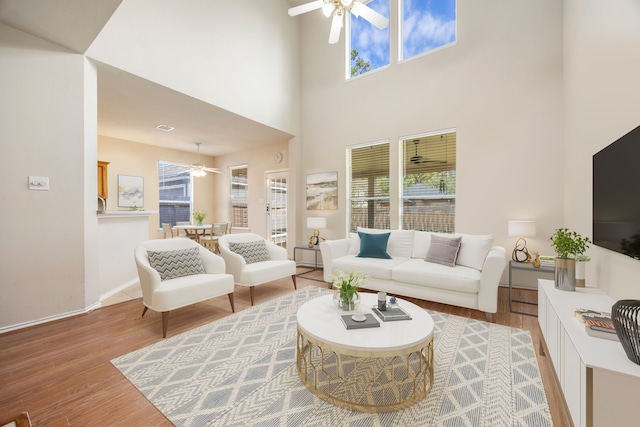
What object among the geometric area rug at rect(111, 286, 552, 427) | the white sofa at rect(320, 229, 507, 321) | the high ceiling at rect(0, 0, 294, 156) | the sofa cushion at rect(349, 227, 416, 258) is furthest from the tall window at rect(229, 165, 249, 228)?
the geometric area rug at rect(111, 286, 552, 427)

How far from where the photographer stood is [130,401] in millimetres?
1685

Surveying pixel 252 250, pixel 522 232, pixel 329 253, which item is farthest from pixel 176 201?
pixel 522 232

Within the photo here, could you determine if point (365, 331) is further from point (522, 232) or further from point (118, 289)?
point (118, 289)

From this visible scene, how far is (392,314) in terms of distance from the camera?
203 centimetres

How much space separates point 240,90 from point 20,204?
10.7 feet

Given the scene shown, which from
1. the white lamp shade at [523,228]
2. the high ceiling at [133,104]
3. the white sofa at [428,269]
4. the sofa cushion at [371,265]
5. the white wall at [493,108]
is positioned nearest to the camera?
the high ceiling at [133,104]

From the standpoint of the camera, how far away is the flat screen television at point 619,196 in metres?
1.52

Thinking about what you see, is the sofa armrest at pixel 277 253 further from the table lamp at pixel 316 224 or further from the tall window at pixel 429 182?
the tall window at pixel 429 182

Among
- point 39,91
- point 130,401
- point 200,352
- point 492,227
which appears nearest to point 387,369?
point 200,352

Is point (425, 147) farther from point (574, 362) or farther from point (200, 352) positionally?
point (200, 352)

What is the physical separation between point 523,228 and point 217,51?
16.8 ft

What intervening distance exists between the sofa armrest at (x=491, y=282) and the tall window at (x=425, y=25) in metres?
3.60

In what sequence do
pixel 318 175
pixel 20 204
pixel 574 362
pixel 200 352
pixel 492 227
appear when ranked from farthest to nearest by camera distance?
pixel 318 175, pixel 492 227, pixel 20 204, pixel 200 352, pixel 574 362

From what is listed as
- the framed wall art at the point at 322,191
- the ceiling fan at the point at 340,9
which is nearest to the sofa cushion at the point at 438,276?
the framed wall art at the point at 322,191
